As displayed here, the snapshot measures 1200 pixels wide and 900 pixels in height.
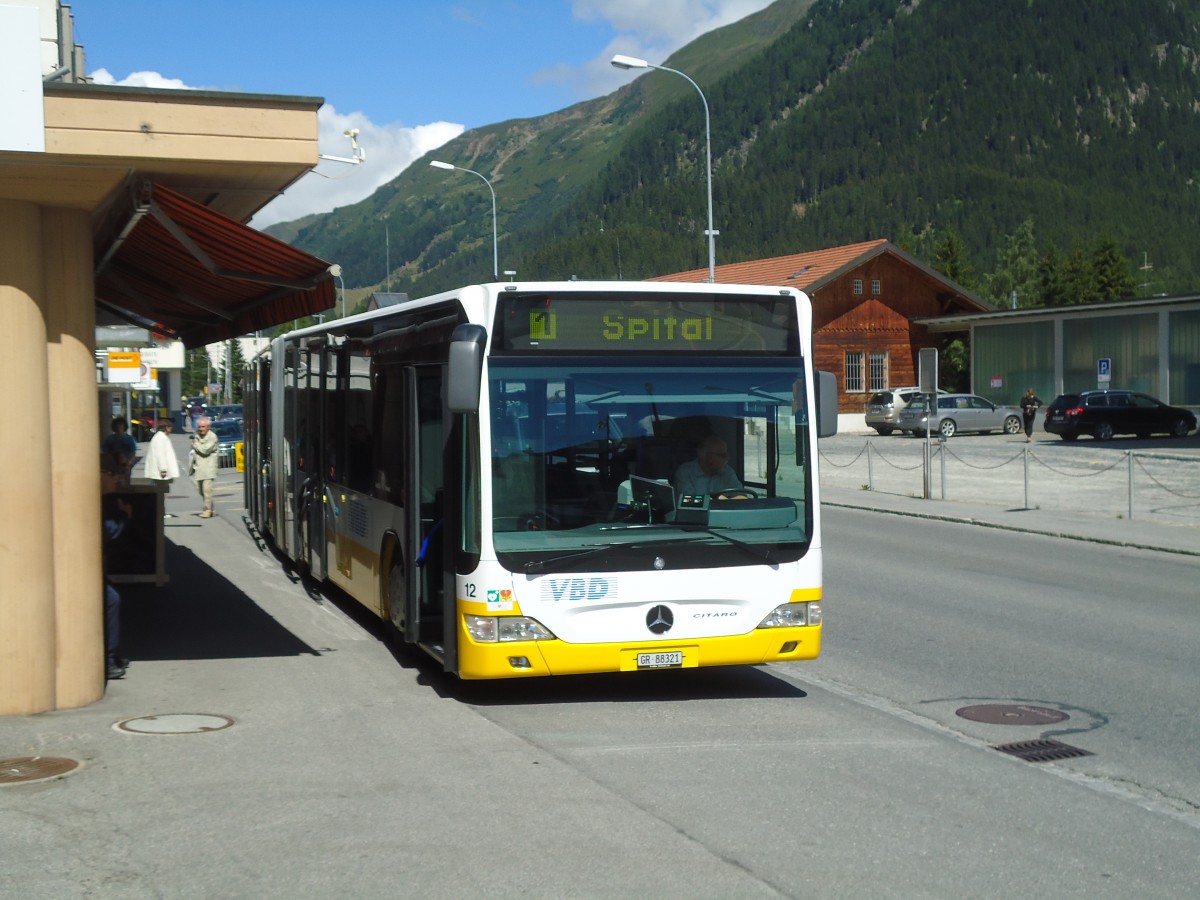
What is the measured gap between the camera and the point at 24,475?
7.90 metres

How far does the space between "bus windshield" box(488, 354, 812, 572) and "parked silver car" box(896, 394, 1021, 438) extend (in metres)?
42.1

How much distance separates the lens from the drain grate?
24.7ft

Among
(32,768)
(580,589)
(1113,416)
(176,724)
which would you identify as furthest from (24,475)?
(1113,416)

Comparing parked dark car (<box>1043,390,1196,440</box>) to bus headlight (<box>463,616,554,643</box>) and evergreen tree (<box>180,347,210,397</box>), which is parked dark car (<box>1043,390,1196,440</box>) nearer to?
bus headlight (<box>463,616,554,643</box>)

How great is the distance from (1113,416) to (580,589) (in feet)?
136

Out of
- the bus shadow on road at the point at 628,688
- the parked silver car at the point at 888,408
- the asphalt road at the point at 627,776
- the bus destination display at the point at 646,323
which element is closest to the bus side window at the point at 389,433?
the asphalt road at the point at 627,776

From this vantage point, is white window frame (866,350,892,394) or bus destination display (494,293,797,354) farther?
white window frame (866,350,892,394)

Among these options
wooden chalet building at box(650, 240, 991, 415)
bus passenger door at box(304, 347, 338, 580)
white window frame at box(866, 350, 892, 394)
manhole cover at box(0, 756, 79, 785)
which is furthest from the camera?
white window frame at box(866, 350, 892, 394)

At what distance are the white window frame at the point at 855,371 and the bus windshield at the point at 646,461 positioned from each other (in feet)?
185

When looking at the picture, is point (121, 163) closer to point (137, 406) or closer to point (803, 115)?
point (137, 406)

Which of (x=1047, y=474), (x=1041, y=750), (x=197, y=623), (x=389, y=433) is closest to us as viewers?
(x=1041, y=750)

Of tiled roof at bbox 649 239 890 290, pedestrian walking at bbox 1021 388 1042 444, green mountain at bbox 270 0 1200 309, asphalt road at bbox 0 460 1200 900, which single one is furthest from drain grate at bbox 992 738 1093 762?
green mountain at bbox 270 0 1200 309

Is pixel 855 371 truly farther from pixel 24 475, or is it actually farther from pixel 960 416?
pixel 24 475

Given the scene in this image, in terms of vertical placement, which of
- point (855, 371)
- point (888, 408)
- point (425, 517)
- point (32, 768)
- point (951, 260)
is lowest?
point (32, 768)
